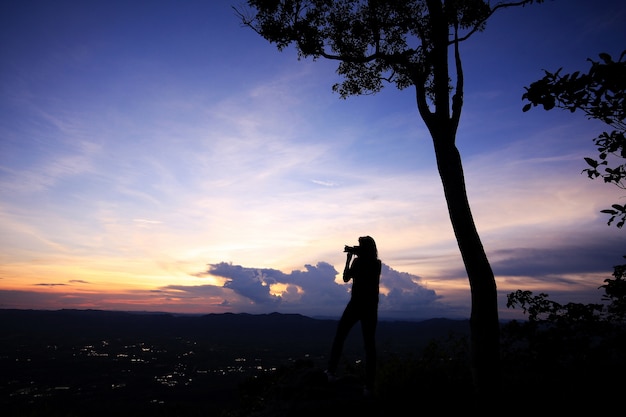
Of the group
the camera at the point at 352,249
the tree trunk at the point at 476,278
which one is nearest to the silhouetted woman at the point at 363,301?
the camera at the point at 352,249

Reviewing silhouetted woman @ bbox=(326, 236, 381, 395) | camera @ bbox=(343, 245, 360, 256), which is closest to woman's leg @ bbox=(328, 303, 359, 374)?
silhouetted woman @ bbox=(326, 236, 381, 395)

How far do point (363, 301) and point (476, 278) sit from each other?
7.07 feet

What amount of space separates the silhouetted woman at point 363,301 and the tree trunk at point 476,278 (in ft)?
5.78

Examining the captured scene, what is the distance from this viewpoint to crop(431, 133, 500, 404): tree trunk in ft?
20.9

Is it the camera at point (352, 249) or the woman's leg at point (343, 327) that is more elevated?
the camera at point (352, 249)

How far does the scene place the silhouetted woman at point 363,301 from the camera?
642cm

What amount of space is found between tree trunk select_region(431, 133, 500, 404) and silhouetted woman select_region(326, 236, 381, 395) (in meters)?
1.76

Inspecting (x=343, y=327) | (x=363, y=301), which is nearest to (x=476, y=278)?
(x=363, y=301)

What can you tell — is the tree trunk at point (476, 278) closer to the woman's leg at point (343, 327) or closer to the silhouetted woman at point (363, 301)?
the silhouetted woman at point (363, 301)

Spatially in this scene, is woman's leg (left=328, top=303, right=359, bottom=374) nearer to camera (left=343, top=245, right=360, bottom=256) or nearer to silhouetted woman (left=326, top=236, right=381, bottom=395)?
silhouetted woman (left=326, top=236, right=381, bottom=395)

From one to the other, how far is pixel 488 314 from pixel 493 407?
1501mm

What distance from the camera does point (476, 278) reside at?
6.73 meters

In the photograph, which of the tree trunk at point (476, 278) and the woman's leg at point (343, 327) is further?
the woman's leg at point (343, 327)

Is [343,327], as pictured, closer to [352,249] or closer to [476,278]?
[352,249]
